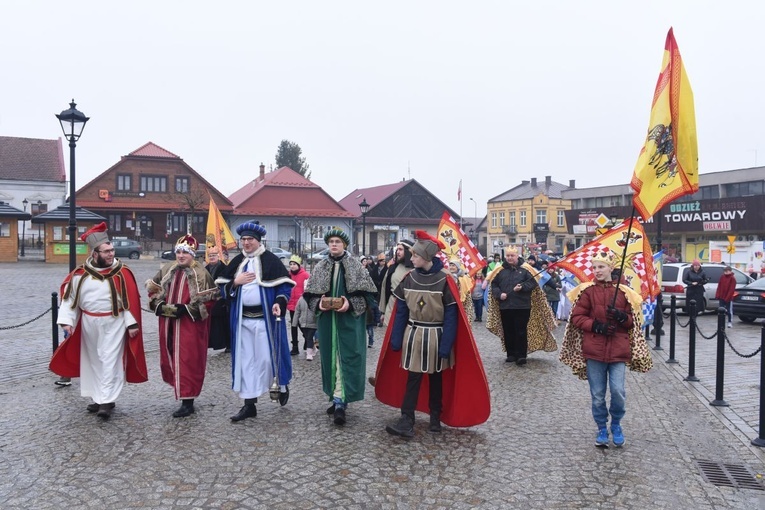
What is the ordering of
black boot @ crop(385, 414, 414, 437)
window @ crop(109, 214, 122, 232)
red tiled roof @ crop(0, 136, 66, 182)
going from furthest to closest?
red tiled roof @ crop(0, 136, 66, 182) → window @ crop(109, 214, 122, 232) → black boot @ crop(385, 414, 414, 437)

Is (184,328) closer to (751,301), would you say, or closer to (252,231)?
(252,231)

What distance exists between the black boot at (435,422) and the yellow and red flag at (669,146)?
105 inches

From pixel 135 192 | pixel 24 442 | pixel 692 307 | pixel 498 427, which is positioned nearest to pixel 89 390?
pixel 24 442

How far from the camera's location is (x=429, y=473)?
5.36 meters

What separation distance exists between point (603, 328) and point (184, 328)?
405 cm

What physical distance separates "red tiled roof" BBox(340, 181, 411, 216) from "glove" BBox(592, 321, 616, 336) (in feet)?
185

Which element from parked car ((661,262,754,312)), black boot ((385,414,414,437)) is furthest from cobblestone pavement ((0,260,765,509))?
parked car ((661,262,754,312))

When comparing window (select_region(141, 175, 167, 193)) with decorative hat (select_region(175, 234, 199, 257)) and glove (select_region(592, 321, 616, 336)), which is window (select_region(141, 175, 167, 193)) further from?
glove (select_region(592, 321, 616, 336))

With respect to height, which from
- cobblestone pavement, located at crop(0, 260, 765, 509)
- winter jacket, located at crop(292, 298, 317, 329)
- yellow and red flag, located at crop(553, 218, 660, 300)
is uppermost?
yellow and red flag, located at crop(553, 218, 660, 300)

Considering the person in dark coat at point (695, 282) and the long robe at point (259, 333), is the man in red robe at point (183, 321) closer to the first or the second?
the long robe at point (259, 333)

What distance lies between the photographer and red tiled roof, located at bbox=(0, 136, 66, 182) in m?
53.9

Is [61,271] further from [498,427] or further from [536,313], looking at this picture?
[498,427]

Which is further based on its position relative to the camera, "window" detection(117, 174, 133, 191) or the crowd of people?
"window" detection(117, 174, 133, 191)

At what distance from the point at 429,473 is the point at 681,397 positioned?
182 inches
